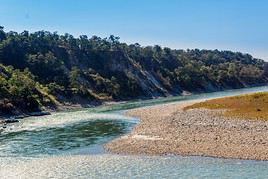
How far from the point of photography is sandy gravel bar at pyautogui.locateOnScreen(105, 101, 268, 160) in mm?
55188

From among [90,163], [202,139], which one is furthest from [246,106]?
[90,163]

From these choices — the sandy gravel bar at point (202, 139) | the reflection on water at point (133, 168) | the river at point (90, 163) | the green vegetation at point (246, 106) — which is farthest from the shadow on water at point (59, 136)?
the green vegetation at point (246, 106)

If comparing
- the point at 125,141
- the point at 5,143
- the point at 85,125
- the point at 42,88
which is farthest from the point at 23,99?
the point at 125,141

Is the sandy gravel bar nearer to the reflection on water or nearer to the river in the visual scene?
the river

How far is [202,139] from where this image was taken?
63.6m

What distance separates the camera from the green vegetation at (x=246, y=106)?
84.5 metres

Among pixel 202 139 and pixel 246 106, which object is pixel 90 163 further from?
pixel 246 106

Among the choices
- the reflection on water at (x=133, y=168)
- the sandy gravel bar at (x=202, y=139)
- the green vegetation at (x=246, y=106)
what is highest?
the green vegetation at (x=246, y=106)

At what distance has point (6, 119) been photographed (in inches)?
4370

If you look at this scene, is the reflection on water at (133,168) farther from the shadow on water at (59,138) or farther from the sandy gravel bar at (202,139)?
the shadow on water at (59,138)

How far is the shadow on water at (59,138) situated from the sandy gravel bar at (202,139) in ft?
17.2

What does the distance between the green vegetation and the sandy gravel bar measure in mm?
5145

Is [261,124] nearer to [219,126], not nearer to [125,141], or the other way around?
[219,126]

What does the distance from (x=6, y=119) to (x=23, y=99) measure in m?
20.2
